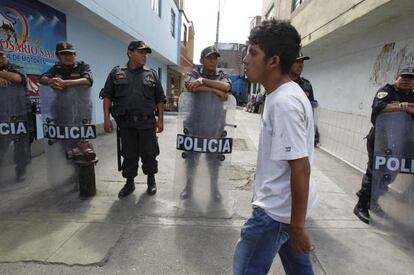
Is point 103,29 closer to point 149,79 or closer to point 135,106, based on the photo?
point 149,79

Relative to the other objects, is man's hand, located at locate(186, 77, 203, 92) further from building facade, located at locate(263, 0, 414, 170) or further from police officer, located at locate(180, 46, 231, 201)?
building facade, located at locate(263, 0, 414, 170)

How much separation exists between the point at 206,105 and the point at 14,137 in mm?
2346

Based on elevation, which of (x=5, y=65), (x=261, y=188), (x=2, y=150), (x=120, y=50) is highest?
(x=120, y=50)

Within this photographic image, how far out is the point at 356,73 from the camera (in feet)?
20.0

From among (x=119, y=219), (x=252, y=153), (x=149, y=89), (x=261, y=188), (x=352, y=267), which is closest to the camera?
(x=261, y=188)

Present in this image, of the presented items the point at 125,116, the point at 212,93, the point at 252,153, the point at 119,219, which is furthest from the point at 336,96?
the point at 119,219

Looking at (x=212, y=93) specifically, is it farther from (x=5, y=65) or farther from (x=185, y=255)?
(x=5, y=65)

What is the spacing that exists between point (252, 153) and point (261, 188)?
5305mm

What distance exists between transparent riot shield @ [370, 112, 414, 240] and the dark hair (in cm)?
226

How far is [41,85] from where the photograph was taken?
3.72 meters

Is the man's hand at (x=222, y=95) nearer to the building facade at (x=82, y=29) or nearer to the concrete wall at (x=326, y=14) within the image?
the building facade at (x=82, y=29)

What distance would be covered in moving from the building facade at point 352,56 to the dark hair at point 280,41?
11.8 feet

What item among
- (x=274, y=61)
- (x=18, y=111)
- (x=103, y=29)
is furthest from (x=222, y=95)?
(x=103, y=29)

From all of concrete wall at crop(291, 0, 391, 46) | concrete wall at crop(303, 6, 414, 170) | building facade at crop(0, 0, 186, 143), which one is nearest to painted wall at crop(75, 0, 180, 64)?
building facade at crop(0, 0, 186, 143)
